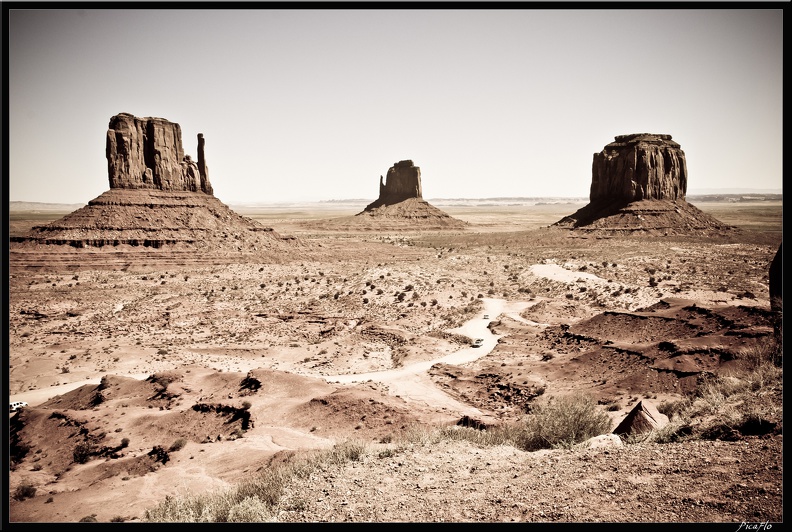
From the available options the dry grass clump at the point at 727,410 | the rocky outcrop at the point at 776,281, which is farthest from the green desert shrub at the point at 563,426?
the rocky outcrop at the point at 776,281

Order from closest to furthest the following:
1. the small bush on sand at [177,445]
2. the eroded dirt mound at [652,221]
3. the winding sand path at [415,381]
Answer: the small bush on sand at [177,445] < the winding sand path at [415,381] < the eroded dirt mound at [652,221]

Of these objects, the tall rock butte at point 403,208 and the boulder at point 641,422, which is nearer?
the boulder at point 641,422

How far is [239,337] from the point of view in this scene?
29500 millimetres

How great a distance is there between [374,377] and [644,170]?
8571cm

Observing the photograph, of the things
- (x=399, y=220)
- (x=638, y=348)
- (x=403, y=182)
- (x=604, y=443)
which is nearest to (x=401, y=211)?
(x=399, y=220)

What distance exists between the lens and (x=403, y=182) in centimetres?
13625

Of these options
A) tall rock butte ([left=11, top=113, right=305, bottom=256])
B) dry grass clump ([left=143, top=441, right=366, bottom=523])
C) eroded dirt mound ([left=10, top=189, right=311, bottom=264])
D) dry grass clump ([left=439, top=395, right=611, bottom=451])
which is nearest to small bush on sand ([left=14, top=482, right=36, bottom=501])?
dry grass clump ([left=143, top=441, right=366, bottom=523])

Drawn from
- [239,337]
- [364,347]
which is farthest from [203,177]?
[364,347]

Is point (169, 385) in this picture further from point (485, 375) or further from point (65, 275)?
point (65, 275)

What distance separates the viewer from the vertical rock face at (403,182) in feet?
443

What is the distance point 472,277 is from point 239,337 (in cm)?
2482

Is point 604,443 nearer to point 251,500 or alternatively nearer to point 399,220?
point 251,500

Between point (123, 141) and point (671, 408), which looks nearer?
point (671, 408)

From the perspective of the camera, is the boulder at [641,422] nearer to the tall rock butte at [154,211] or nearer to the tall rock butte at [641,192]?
the tall rock butte at [154,211]
